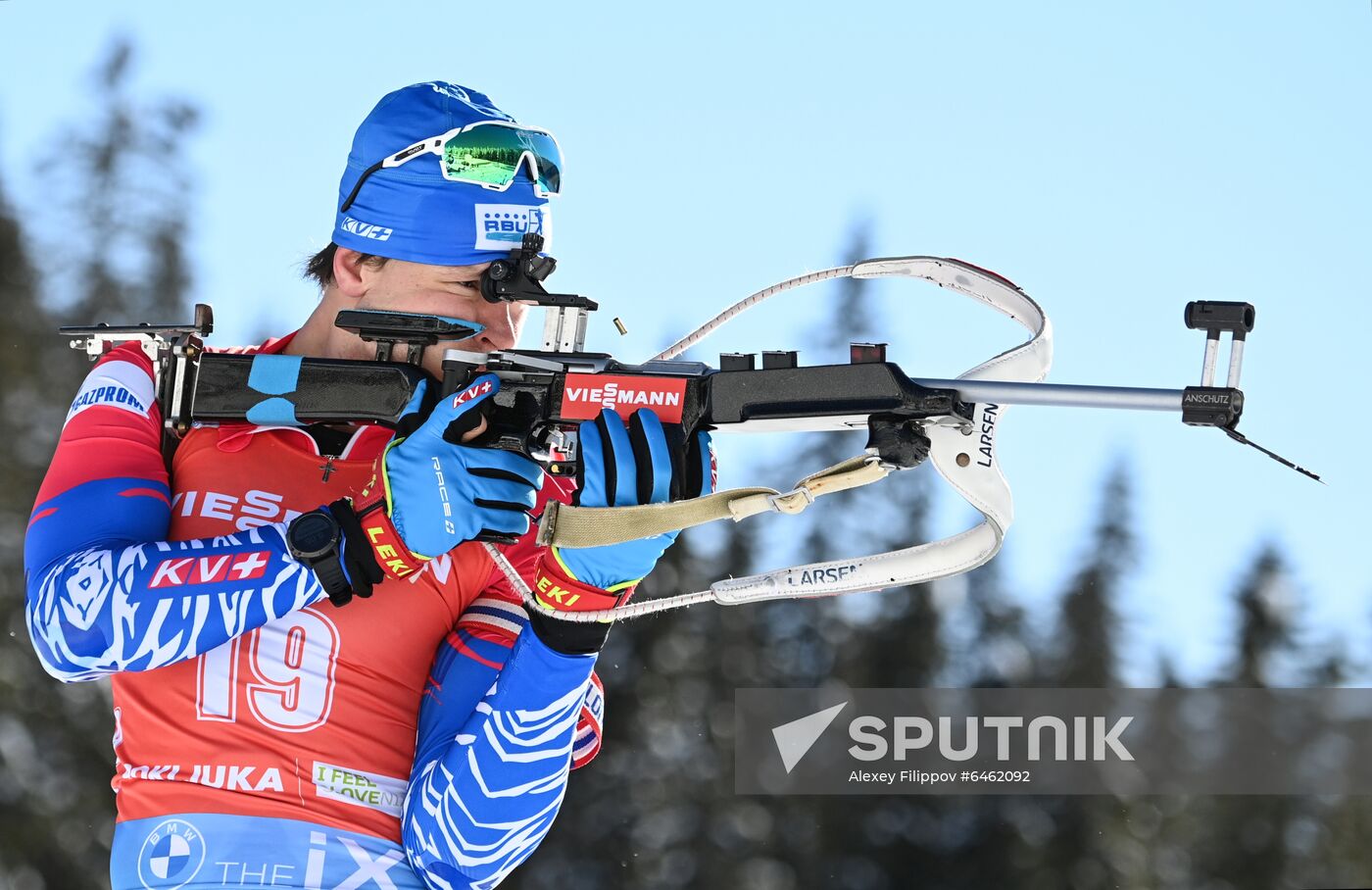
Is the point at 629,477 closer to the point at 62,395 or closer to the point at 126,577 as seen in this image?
the point at 126,577

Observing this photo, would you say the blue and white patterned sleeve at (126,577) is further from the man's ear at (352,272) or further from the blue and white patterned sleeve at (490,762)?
the man's ear at (352,272)

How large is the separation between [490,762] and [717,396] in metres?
0.96

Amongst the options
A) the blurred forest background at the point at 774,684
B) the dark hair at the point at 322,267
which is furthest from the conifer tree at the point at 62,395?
the dark hair at the point at 322,267

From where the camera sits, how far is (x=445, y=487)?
3.32 meters

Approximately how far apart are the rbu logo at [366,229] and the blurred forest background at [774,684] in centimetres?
1738

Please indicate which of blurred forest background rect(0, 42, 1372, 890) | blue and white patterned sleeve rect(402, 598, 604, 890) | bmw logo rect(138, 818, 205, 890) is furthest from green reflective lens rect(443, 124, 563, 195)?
blurred forest background rect(0, 42, 1372, 890)

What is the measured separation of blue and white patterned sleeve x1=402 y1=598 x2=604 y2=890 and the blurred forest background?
17.4m

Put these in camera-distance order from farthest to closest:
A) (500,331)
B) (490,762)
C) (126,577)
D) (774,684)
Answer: (774,684) < (500,331) < (490,762) < (126,577)

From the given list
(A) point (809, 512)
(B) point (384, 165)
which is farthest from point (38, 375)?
(B) point (384, 165)

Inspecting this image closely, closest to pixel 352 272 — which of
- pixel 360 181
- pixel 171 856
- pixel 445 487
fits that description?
pixel 360 181

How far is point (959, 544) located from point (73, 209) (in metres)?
27.9

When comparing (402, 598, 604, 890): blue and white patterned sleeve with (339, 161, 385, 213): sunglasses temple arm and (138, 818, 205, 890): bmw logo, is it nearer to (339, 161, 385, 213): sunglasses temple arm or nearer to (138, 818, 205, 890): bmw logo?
(138, 818, 205, 890): bmw logo

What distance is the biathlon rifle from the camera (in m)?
3.17

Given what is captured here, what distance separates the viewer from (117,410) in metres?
3.53
